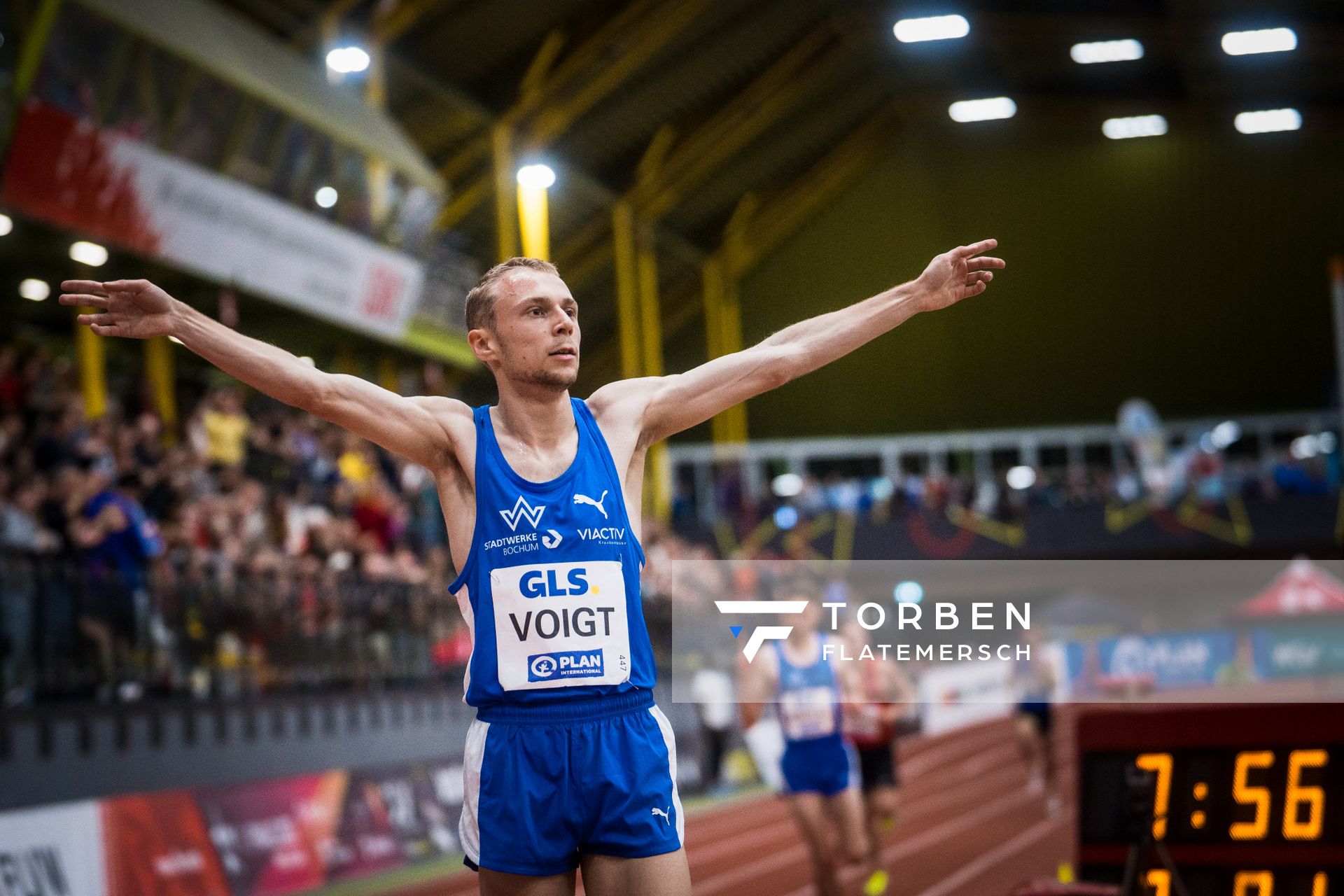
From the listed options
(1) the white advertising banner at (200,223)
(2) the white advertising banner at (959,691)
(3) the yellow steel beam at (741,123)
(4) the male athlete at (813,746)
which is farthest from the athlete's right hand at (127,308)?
(3) the yellow steel beam at (741,123)

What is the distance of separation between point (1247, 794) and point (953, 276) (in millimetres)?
3779

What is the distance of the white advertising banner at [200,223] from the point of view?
1274cm

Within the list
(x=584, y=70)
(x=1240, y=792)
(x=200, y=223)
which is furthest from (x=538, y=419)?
(x=584, y=70)

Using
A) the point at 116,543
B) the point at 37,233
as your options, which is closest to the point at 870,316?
the point at 116,543

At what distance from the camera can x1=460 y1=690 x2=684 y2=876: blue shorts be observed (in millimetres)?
3451

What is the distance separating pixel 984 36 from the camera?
2906 cm

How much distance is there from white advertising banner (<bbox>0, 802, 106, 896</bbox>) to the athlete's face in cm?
571

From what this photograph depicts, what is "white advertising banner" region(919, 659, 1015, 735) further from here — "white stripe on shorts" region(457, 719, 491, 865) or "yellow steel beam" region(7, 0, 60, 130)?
"white stripe on shorts" region(457, 719, 491, 865)

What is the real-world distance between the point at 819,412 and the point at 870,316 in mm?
32110

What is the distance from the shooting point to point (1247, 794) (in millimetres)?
6621

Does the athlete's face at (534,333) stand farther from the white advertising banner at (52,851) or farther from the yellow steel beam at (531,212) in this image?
the yellow steel beam at (531,212)

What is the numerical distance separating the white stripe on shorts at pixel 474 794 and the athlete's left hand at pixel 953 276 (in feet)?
5.03

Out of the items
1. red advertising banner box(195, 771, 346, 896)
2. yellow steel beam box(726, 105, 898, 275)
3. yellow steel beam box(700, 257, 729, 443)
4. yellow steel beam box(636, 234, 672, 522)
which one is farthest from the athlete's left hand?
yellow steel beam box(700, 257, 729, 443)

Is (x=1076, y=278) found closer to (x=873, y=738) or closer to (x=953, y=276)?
(x=873, y=738)
